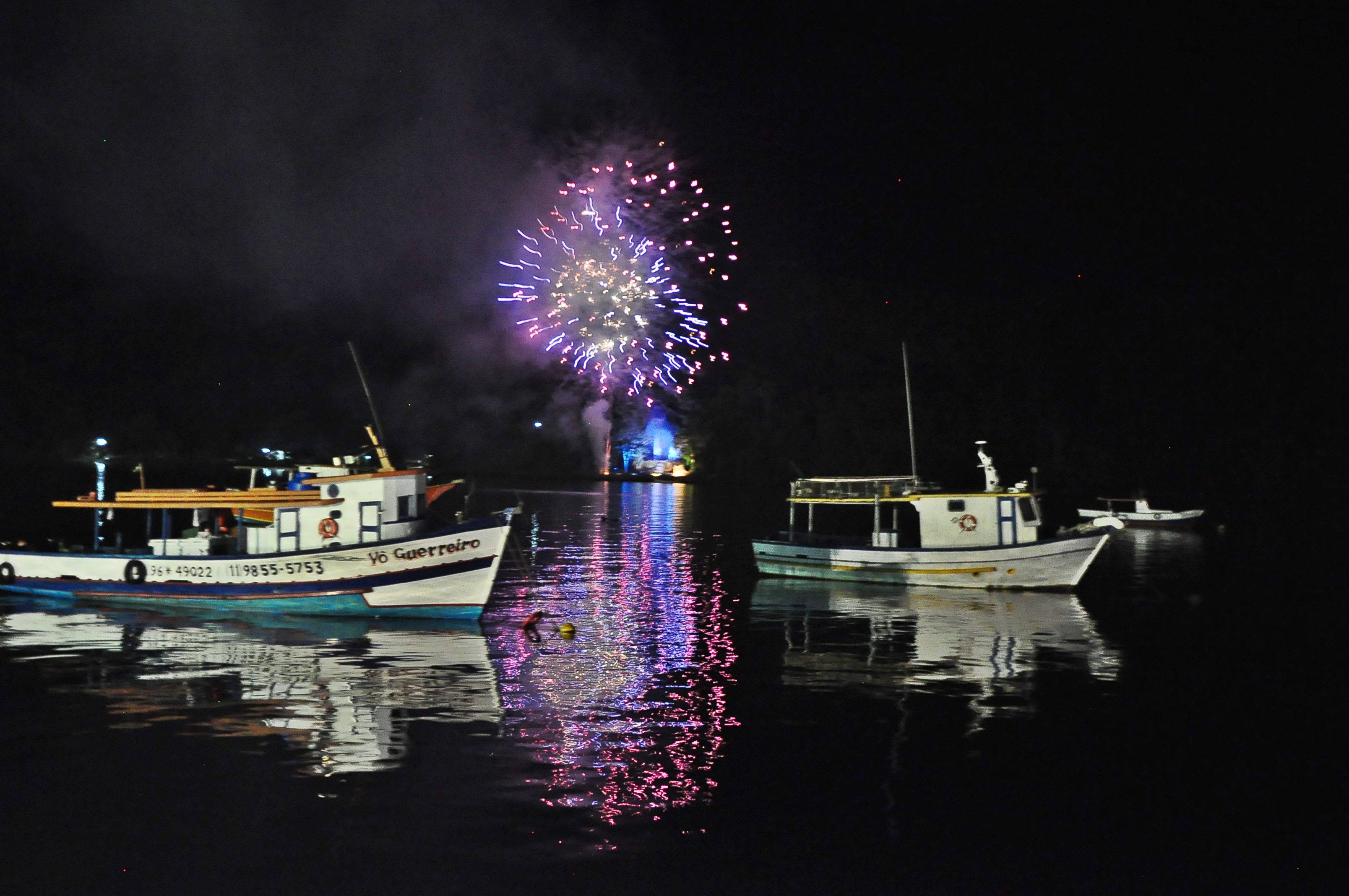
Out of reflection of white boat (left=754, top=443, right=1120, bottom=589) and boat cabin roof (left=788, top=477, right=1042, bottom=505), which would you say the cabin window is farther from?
boat cabin roof (left=788, top=477, right=1042, bottom=505)

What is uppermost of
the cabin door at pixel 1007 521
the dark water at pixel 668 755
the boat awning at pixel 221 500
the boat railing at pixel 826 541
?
the boat awning at pixel 221 500

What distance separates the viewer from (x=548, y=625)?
116 ft

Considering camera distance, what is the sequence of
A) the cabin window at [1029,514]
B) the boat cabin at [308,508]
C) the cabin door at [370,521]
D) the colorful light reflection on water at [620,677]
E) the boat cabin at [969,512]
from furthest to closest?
the cabin window at [1029,514], the boat cabin at [969,512], the boat cabin at [308,508], the cabin door at [370,521], the colorful light reflection on water at [620,677]

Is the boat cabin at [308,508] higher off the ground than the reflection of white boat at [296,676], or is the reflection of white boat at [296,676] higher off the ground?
the boat cabin at [308,508]

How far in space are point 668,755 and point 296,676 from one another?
34.4 feet

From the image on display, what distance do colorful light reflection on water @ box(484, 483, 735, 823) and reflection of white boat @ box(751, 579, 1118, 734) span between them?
7.43 feet

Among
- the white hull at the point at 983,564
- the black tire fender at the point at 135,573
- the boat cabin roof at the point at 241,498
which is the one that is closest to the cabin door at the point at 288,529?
the boat cabin roof at the point at 241,498

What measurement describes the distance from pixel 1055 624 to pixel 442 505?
311 ft

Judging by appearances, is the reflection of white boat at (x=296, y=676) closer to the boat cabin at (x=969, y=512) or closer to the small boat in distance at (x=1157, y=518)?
the boat cabin at (x=969, y=512)

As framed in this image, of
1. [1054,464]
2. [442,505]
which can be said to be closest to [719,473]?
[1054,464]

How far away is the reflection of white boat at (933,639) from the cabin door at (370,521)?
40.1 feet

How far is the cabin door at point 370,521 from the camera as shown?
116 feet

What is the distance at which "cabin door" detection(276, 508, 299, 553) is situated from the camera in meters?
35.7

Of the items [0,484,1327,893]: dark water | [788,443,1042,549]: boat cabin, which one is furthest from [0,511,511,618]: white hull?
[788,443,1042,549]: boat cabin
